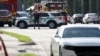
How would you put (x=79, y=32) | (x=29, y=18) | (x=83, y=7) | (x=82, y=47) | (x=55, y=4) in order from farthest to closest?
1. (x=83, y=7)
2. (x=55, y=4)
3. (x=29, y=18)
4. (x=79, y=32)
5. (x=82, y=47)

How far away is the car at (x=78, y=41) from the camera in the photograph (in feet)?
43.6

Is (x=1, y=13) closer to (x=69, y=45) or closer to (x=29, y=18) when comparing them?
(x=29, y=18)

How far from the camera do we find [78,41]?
13492mm

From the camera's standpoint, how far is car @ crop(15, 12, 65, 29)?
47.2 meters

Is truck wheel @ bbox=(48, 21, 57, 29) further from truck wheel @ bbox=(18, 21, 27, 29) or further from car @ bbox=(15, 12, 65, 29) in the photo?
truck wheel @ bbox=(18, 21, 27, 29)

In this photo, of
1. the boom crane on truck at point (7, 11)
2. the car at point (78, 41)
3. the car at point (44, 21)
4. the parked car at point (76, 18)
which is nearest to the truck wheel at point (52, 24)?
the car at point (44, 21)

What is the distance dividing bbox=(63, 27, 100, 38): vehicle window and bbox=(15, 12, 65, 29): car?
3228 cm

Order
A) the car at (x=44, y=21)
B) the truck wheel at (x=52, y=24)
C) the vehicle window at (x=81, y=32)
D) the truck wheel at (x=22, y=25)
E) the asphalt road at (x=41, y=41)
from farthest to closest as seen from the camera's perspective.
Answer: the truck wheel at (x=22, y=25), the truck wheel at (x=52, y=24), the car at (x=44, y=21), the asphalt road at (x=41, y=41), the vehicle window at (x=81, y=32)

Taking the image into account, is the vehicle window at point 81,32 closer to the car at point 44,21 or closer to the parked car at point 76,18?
the car at point 44,21

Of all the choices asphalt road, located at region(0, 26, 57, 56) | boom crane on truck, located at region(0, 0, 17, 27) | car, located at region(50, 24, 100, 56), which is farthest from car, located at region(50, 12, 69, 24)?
car, located at region(50, 24, 100, 56)

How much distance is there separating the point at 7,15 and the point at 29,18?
422 cm

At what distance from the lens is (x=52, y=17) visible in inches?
1886

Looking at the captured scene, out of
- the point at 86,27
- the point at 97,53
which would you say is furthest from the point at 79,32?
the point at 97,53

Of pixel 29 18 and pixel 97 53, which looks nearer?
pixel 97 53
